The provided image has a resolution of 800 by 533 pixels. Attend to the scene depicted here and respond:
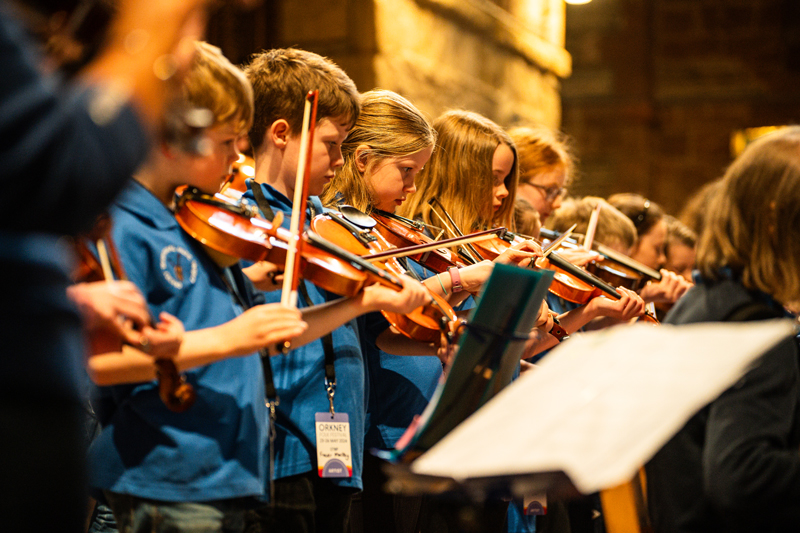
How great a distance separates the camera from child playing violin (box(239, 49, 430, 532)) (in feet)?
6.09

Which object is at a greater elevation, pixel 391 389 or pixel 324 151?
pixel 324 151

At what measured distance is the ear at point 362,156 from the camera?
2480 millimetres

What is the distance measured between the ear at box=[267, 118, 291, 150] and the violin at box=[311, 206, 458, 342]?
215 mm

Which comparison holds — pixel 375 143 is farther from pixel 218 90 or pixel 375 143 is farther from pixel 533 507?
pixel 533 507

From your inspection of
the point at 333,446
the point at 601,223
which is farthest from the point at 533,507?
the point at 601,223

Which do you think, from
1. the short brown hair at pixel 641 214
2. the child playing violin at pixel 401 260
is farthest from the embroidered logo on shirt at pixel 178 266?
the short brown hair at pixel 641 214

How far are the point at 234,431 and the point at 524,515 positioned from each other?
1.34 meters

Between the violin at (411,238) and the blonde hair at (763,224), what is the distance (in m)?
0.83

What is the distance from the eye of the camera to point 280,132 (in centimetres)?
212

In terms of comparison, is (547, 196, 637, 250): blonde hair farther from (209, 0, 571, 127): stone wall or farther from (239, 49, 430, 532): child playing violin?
(239, 49, 430, 532): child playing violin

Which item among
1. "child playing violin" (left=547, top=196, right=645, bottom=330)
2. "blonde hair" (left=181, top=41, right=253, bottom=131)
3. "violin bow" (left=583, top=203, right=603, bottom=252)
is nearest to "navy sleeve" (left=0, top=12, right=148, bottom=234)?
"blonde hair" (left=181, top=41, right=253, bottom=131)

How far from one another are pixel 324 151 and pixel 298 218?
1.41 feet

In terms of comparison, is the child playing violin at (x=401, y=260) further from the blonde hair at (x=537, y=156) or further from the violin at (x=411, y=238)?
the blonde hair at (x=537, y=156)

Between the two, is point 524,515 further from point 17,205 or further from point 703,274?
point 17,205
